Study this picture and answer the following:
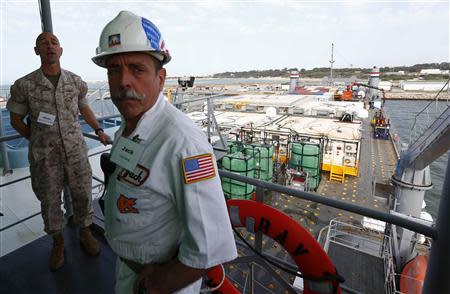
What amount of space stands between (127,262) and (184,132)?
552 mm

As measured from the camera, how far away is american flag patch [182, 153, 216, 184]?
2.61ft

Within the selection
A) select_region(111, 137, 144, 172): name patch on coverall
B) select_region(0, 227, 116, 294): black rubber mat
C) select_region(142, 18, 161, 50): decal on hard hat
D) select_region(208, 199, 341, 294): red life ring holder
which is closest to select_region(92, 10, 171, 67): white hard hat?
select_region(142, 18, 161, 50): decal on hard hat

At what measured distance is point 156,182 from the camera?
85cm

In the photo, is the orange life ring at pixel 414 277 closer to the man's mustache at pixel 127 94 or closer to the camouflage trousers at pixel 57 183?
the camouflage trousers at pixel 57 183

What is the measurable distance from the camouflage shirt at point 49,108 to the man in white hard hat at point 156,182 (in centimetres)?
152

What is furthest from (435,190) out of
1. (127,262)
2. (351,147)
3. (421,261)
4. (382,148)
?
(127,262)

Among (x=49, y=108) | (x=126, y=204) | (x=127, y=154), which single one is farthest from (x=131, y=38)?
(x=49, y=108)

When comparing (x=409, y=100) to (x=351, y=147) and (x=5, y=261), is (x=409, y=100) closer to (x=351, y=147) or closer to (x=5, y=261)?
(x=351, y=147)

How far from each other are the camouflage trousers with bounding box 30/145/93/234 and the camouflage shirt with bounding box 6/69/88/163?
6cm

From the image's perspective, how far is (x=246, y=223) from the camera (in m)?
1.84

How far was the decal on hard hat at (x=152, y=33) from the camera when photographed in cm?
91

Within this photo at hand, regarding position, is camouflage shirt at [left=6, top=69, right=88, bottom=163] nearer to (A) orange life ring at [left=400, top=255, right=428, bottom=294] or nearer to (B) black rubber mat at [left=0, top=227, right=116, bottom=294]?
(B) black rubber mat at [left=0, top=227, right=116, bottom=294]

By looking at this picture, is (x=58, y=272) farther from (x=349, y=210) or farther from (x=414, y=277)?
(x=414, y=277)

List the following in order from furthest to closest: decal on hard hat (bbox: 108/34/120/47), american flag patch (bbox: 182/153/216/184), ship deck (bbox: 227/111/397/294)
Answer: ship deck (bbox: 227/111/397/294) → decal on hard hat (bbox: 108/34/120/47) → american flag patch (bbox: 182/153/216/184)
